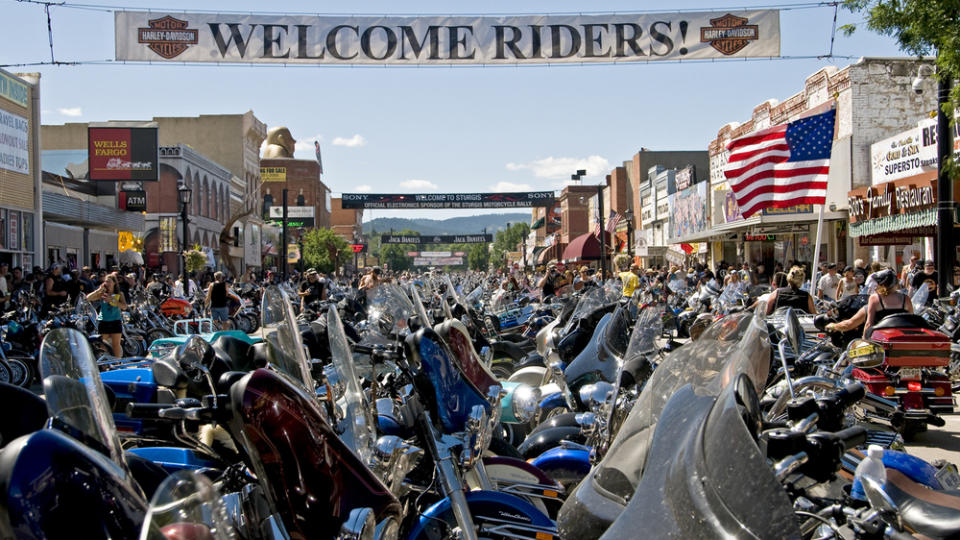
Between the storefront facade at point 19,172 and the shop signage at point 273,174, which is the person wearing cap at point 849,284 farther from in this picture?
the shop signage at point 273,174

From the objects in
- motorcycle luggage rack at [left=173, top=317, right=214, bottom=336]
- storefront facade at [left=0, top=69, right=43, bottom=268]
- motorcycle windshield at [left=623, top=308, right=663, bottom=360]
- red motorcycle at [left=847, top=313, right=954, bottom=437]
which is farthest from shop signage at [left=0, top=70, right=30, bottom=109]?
motorcycle windshield at [left=623, top=308, right=663, bottom=360]

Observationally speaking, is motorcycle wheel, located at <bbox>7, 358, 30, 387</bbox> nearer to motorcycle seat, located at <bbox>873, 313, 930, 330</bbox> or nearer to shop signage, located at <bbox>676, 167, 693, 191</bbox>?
motorcycle seat, located at <bbox>873, 313, 930, 330</bbox>

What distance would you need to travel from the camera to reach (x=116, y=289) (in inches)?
570

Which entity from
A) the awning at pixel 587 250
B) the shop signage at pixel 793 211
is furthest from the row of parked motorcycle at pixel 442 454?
the awning at pixel 587 250

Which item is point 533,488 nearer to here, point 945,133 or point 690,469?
point 690,469

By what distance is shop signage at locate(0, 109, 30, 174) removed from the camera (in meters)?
27.1

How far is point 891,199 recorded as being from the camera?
804 inches

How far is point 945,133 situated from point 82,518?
42.6 ft

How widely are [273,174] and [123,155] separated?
6694 cm

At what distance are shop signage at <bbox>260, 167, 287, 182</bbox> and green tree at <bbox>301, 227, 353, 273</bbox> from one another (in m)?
22.0

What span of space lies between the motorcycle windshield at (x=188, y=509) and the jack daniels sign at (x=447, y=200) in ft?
205

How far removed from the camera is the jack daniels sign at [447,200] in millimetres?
64812

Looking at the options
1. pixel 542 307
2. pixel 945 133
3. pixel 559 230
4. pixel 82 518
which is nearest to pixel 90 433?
pixel 82 518

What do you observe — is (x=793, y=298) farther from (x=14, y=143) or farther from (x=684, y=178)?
(x=684, y=178)
